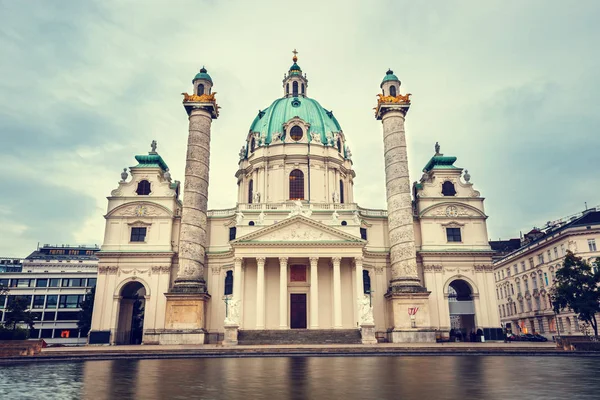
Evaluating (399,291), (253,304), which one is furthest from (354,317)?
(253,304)

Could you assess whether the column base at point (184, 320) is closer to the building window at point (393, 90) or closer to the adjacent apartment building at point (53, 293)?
the building window at point (393, 90)

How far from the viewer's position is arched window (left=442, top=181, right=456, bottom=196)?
47219mm

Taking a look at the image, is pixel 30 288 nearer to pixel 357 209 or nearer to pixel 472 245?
pixel 357 209

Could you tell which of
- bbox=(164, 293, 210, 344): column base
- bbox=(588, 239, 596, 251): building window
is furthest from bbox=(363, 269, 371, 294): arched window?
bbox=(588, 239, 596, 251): building window

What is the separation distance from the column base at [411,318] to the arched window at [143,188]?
27.1 metres

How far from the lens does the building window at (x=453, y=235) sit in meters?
45.7

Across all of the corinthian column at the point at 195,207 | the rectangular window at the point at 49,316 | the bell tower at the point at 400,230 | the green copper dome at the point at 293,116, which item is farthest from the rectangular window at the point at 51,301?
the bell tower at the point at 400,230

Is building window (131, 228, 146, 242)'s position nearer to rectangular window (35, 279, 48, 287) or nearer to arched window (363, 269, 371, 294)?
arched window (363, 269, 371, 294)

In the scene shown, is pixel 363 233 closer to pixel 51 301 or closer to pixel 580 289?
pixel 580 289

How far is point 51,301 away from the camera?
68.8m

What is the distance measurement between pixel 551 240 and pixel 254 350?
41.0 meters

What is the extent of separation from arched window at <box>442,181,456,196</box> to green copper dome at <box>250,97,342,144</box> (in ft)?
49.8

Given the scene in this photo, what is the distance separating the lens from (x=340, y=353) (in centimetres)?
2447

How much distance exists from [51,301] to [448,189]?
202ft
